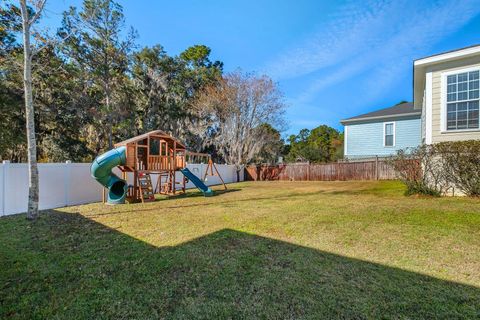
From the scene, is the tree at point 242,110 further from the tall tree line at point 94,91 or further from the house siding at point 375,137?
the house siding at point 375,137

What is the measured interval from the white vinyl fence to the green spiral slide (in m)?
0.75

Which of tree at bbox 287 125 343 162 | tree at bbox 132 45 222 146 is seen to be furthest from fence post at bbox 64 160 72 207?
tree at bbox 287 125 343 162

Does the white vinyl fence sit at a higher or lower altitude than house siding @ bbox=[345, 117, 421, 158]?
lower

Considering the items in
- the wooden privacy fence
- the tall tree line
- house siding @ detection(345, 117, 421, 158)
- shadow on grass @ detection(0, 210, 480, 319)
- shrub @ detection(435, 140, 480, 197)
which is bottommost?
shadow on grass @ detection(0, 210, 480, 319)

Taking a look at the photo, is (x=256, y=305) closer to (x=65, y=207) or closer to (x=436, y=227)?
(x=436, y=227)

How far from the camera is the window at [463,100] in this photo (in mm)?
7485

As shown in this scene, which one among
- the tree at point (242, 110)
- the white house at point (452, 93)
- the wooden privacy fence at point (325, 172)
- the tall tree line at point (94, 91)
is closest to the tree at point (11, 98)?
the tall tree line at point (94, 91)

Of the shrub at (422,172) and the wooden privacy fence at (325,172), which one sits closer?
the shrub at (422,172)

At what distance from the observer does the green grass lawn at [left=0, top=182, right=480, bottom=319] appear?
221 centimetres

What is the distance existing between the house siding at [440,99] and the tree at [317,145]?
1974cm

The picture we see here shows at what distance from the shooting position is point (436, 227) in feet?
14.3

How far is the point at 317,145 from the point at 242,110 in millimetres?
18956

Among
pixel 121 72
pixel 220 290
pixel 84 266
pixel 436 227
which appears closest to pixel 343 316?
pixel 220 290

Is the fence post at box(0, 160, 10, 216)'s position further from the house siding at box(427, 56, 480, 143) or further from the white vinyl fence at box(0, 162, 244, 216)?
the house siding at box(427, 56, 480, 143)
